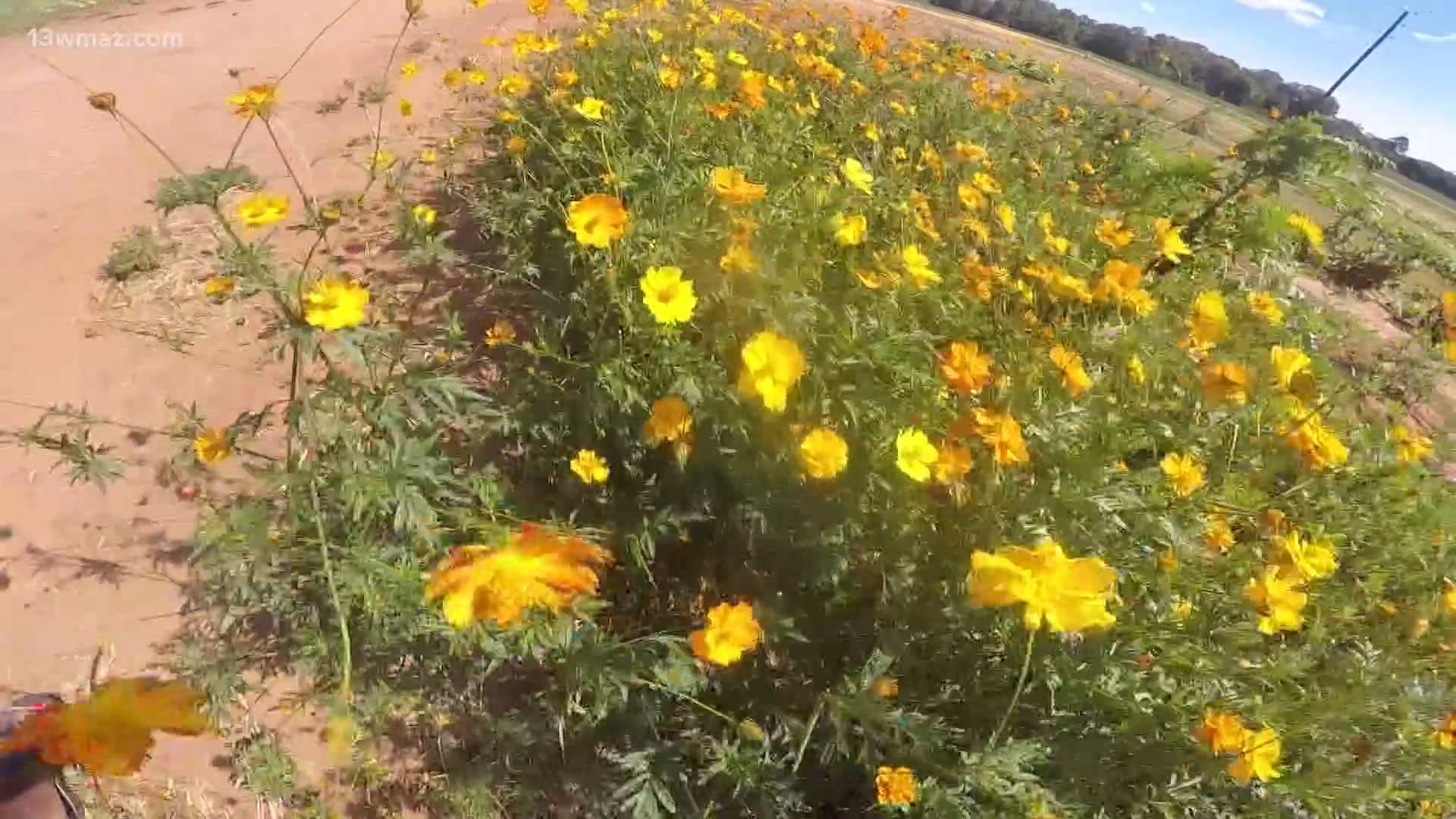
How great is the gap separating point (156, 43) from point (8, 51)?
756 mm

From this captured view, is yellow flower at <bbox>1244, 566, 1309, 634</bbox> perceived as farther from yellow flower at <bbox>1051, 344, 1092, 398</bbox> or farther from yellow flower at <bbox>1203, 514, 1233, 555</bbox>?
yellow flower at <bbox>1051, 344, 1092, 398</bbox>

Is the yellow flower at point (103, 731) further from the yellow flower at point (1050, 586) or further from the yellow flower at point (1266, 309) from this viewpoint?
the yellow flower at point (1266, 309)

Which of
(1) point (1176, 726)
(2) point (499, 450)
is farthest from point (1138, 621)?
(2) point (499, 450)

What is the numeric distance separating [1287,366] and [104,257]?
3.91 m

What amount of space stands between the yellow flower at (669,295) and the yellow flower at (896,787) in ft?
3.57

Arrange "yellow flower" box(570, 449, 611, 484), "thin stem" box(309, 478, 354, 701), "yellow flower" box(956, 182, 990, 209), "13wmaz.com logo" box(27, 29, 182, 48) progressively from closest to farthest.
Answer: "thin stem" box(309, 478, 354, 701)
"yellow flower" box(570, 449, 611, 484)
"yellow flower" box(956, 182, 990, 209)
"13wmaz.com logo" box(27, 29, 182, 48)

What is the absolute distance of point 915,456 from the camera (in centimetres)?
179

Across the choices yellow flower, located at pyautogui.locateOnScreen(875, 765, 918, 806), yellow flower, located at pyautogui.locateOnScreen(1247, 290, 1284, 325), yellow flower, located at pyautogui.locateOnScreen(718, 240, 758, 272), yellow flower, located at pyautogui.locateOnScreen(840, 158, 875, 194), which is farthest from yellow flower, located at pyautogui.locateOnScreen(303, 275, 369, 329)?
yellow flower, located at pyautogui.locateOnScreen(1247, 290, 1284, 325)

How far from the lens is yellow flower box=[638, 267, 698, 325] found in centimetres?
201

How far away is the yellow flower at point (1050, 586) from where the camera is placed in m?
1.25

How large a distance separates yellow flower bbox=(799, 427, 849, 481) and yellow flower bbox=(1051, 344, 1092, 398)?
0.59 meters

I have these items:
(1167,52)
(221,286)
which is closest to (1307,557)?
(221,286)

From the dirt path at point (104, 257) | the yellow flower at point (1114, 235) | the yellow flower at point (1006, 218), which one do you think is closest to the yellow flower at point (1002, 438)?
the yellow flower at point (1006, 218)

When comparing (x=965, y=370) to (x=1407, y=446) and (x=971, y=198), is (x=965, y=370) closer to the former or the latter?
(x=971, y=198)
